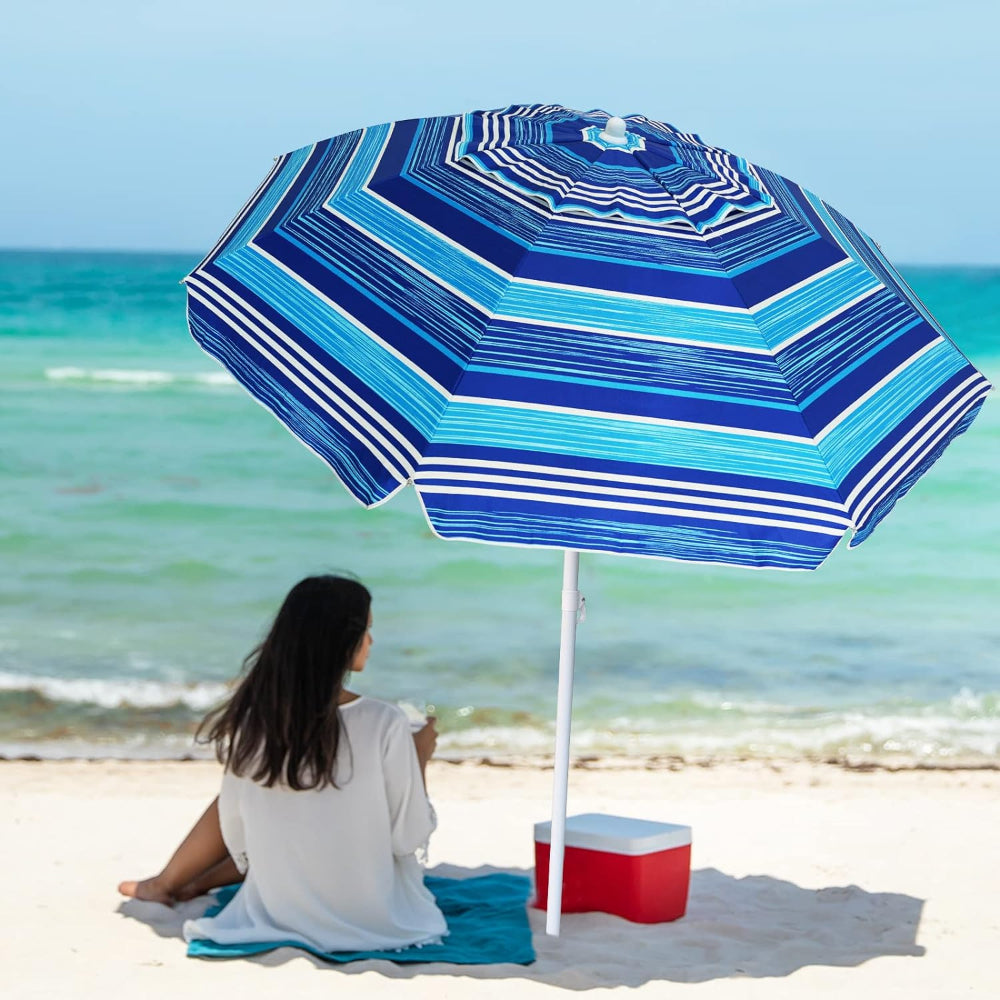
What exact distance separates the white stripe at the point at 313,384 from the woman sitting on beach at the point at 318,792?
0.56 meters

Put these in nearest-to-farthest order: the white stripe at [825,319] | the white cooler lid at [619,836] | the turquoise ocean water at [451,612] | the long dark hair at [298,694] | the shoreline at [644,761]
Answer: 1. the white stripe at [825,319]
2. the long dark hair at [298,694]
3. the white cooler lid at [619,836]
4. the shoreline at [644,761]
5. the turquoise ocean water at [451,612]

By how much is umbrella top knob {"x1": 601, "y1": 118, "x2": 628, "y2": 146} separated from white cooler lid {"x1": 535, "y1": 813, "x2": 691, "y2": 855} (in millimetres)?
1696

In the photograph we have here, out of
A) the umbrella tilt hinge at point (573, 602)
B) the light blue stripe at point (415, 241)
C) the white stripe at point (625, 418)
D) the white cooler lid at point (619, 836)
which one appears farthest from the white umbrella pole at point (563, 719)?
the light blue stripe at point (415, 241)

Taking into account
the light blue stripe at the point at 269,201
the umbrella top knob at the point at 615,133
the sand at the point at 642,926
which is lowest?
the sand at the point at 642,926

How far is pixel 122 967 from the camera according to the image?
11.4ft

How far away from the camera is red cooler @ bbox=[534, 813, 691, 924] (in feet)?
13.0

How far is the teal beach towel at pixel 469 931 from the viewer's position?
3.51 meters

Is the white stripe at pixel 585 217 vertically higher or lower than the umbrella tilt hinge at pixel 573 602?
higher

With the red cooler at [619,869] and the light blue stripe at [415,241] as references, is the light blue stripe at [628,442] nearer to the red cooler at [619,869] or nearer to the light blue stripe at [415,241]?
the light blue stripe at [415,241]

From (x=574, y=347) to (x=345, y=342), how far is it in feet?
1.51

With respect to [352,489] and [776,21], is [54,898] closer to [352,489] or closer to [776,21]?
[352,489]

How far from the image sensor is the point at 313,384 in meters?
3.06

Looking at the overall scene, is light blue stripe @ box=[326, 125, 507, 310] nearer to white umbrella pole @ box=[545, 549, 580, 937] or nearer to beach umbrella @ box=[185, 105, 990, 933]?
beach umbrella @ box=[185, 105, 990, 933]

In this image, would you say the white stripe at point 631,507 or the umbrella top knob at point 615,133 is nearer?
the white stripe at point 631,507
